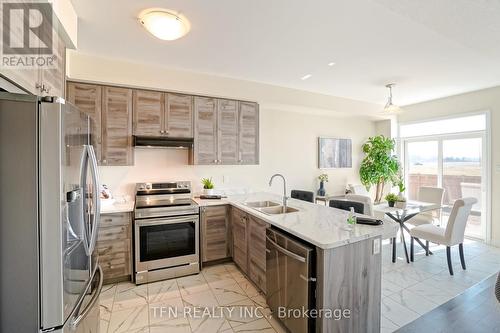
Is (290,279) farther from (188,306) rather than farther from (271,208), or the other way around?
(188,306)

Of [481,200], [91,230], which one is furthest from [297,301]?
[481,200]

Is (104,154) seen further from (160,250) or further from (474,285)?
(474,285)

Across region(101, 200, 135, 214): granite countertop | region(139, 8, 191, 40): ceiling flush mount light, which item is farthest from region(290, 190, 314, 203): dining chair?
region(139, 8, 191, 40): ceiling flush mount light

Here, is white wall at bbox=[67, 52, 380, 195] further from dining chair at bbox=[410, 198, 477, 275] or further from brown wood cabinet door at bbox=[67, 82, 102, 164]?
dining chair at bbox=[410, 198, 477, 275]

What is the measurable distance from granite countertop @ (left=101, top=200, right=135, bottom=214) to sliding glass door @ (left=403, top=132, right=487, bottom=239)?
205 inches

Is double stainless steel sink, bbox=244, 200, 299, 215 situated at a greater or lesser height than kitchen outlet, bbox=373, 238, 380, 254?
greater

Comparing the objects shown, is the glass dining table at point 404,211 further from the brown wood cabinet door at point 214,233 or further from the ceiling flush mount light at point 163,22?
the ceiling flush mount light at point 163,22

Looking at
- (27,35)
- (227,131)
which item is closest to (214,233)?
(227,131)

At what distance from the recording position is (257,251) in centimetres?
246

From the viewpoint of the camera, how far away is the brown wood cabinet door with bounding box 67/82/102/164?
2771 mm

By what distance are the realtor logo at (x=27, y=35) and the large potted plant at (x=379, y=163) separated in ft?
18.0

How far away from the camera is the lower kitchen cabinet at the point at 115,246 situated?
8.66ft

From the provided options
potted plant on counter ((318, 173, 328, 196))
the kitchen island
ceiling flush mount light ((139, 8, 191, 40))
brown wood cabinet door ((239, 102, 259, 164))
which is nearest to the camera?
the kitchen island

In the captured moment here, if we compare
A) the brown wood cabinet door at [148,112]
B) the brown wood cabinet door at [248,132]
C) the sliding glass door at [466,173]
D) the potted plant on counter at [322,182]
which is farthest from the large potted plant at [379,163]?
the brown wood cabinet door at [148,112]
